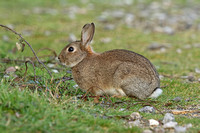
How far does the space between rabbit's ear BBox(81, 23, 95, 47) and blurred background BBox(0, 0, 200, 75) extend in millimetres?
Answer: 3449

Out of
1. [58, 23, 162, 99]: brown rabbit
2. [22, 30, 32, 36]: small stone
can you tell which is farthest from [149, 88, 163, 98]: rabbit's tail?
[22, 30, 32, 36]: small stone

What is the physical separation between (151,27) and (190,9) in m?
7.71

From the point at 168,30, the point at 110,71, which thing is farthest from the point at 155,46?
the point at 110,71

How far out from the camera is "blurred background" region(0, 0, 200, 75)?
13.0m

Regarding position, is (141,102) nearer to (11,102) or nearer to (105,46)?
(11,102)

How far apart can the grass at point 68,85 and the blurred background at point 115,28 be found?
0.04 metres

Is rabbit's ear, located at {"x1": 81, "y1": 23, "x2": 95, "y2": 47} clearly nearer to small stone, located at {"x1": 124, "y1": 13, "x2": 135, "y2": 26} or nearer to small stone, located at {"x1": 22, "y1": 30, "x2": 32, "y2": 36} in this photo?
small stone, located at {"x1": 22, "y1": 30, "x2": 32, "y2": 36}

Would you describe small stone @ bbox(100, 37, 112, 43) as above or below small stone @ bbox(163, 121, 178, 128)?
above

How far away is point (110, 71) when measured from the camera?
7.49m

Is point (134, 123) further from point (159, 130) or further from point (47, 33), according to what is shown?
point (47, 33)

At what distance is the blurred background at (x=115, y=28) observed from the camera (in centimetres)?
1302

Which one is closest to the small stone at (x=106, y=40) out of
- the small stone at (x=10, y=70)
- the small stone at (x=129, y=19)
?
the small stone at (x=129, y=19)

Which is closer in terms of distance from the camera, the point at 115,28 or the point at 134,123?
the point at 134,123

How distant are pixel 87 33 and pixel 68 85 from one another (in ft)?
4.54
